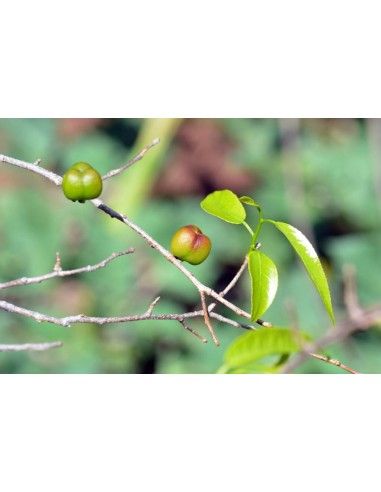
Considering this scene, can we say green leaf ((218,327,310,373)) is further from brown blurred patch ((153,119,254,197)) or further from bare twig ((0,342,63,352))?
brown blurred patch ((153,119,254,197))

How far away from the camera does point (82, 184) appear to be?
29.5 inches

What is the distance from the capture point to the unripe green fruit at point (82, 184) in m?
0.75

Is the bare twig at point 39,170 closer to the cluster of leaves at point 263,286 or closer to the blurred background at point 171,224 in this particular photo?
the cluster of leaves at point 263,286

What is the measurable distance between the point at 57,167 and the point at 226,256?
1.61 feet

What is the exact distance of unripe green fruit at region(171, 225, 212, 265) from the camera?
0.79 m

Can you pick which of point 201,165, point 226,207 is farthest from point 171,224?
point 226,207

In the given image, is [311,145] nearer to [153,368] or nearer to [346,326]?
[153,368]

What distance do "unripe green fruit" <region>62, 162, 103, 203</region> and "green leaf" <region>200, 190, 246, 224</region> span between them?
0.12 m

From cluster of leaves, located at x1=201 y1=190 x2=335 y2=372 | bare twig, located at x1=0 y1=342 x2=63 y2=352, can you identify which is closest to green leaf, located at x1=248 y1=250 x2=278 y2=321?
cluster of leaves, located at x1=201 y1=190 x2=335 y2=372

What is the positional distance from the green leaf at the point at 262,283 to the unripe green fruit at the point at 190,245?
0.22ft

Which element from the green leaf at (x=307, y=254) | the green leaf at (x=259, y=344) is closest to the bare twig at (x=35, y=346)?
the green leaf at (x=259, y=344)

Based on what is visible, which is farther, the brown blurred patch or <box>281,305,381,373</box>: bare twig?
the brown blurred patch

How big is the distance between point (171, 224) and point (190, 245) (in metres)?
1.04

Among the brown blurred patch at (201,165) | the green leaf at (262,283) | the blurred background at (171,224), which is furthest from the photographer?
the brown blurred patch at (201,165)
